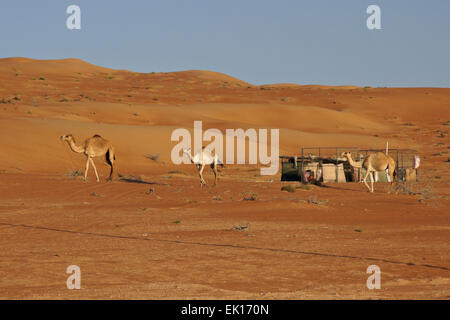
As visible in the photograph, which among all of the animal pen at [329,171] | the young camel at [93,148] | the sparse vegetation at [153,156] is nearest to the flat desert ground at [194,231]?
the sparse vegetation at [153,156]

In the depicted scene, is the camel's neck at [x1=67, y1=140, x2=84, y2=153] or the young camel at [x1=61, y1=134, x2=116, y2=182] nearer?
the camel's neck at [x1=67, y1=140, x2=84, y2=153]

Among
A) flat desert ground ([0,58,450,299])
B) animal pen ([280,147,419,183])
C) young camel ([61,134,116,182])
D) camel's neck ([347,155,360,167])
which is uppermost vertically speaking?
young camel ([61,134,116,182])

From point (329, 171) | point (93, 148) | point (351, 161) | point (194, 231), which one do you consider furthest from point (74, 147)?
point (194, 231)

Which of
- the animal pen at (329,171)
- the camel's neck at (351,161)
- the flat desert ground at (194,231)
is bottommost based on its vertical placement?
the flat desert ground at (194,231)

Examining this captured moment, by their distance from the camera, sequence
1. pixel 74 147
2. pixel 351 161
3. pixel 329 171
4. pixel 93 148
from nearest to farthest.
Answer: pixel 351 161, pixel 74 147, pixel 93 148, pixel 329 171

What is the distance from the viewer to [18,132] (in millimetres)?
41656

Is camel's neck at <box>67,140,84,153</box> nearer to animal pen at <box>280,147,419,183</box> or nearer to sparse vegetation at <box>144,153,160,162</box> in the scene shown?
animal pen at <box>280,147,419,183</box>

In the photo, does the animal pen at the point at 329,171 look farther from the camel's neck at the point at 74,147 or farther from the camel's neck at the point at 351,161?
the camel's neck at the point at 74,147

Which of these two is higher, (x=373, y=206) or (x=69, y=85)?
(x=69, y=85)

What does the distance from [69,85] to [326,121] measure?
32935 millimetres

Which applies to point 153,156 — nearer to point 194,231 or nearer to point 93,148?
point 93,148

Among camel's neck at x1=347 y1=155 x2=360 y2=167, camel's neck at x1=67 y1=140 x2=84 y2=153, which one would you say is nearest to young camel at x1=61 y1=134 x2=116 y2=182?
camel's neck at x1=67 y1=140 x2=84 y2=153

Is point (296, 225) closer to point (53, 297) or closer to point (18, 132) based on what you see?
point (53, 297)

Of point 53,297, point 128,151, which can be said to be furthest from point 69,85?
point 53,297
